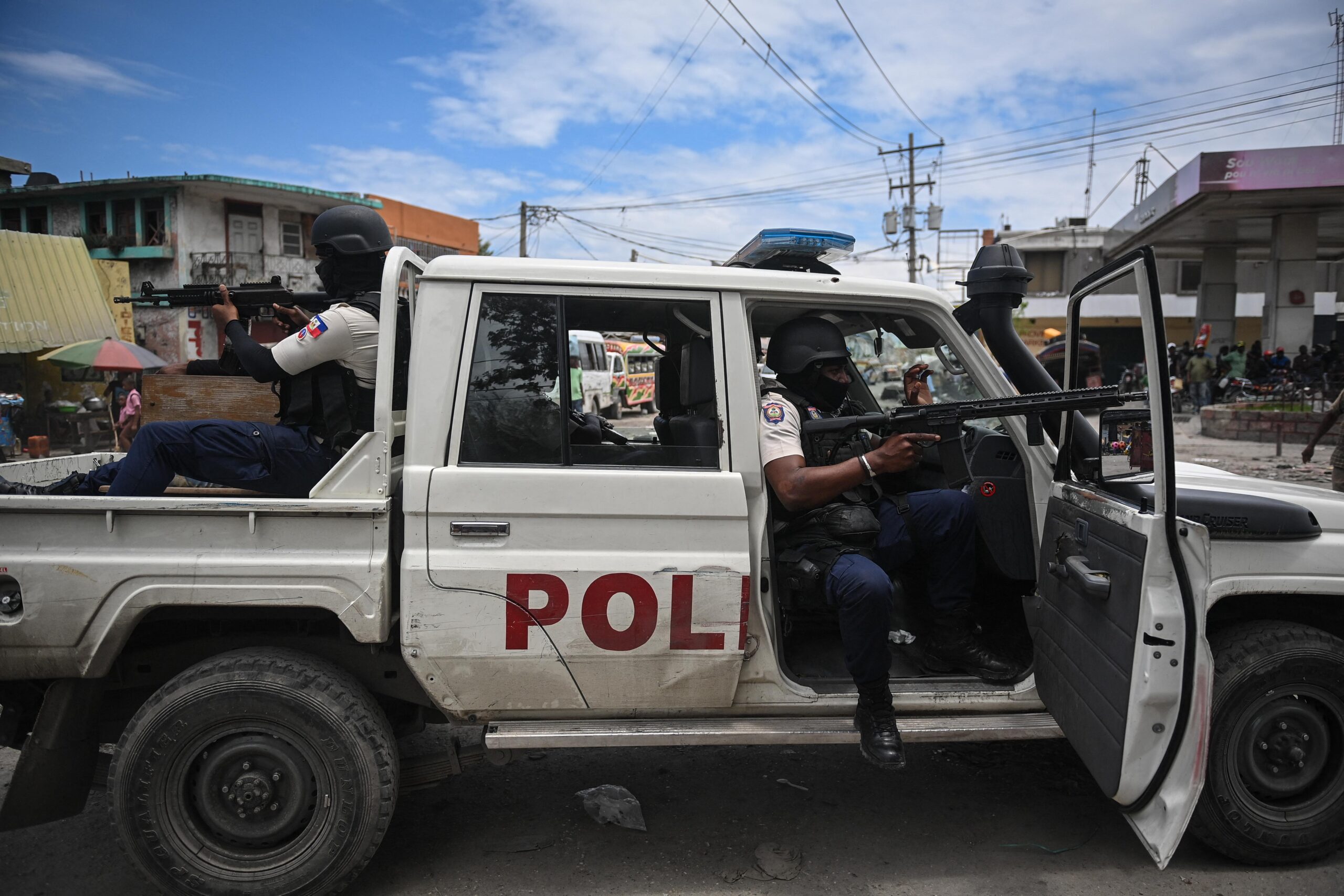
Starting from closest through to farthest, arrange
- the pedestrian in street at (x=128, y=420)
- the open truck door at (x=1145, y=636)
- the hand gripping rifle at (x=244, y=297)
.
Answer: the open truck door at (x=1145, y=636), the hand gripping rifle at (x=244, y=297), the pedestrian in street at (x=128, y=420)

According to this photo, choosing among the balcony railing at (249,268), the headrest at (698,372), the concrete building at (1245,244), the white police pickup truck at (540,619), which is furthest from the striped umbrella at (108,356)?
the headrest at (698,372)

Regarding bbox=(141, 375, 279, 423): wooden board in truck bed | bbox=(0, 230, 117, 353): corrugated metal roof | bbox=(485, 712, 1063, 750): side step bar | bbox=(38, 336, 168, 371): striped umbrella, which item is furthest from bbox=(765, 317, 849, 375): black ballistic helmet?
bbox=(0, 230, 117, 353): corrugated metal roof

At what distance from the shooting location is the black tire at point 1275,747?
8.81ft

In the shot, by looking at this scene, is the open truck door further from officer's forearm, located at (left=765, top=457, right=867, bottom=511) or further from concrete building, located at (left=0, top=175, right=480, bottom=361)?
concrete building, located at (left=0, top=175, right=480, bottom=361)

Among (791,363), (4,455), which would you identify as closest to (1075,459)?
(791,363)

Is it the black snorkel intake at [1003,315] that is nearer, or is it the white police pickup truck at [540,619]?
the white police pickup truck at [540,619]

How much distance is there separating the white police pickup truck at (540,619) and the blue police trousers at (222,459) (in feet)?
0.99

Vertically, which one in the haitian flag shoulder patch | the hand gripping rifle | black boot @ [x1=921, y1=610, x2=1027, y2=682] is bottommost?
Result: black boot @ [x1=921, y1=610, x2=1027, y2=682]

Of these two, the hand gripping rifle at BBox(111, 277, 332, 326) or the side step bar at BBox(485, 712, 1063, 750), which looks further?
the hand gripping rifle at BBox(111, 277, 332, 326)

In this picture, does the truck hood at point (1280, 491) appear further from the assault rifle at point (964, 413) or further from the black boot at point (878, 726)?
the black boot at point (878, 726)

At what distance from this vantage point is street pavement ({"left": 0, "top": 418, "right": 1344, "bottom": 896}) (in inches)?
110

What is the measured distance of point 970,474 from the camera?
3.23 m

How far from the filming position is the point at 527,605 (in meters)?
2.65

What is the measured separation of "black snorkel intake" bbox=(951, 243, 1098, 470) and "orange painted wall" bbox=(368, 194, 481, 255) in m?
29.7
